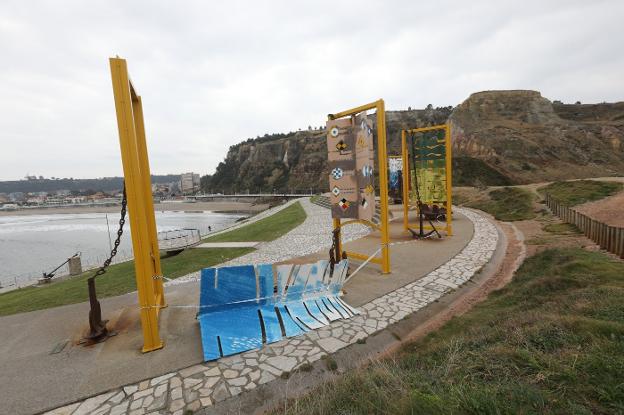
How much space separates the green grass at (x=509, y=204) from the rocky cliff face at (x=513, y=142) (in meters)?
22.1

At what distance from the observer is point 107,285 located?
411 inches

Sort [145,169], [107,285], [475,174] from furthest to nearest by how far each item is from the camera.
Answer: [475,174]
[107,285]
[145,169]

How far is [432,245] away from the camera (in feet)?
37.2

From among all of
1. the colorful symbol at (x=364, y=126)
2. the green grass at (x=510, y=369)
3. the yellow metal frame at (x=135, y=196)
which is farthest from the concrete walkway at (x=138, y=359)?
the colorful symbol at (x=364, y=126)

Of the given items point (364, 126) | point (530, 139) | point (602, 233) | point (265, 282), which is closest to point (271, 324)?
point (265, 282)

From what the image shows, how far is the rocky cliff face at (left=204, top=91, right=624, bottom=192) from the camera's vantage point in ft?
155

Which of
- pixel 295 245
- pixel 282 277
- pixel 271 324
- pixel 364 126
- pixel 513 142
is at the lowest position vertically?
pixel 295 245

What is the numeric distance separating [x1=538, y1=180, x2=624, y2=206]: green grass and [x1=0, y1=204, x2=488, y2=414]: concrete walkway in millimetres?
18609

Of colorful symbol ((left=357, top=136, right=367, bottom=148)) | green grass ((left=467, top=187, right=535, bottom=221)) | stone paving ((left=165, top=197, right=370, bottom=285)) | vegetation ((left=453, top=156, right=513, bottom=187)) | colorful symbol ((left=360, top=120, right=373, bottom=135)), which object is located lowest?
stone paving ((left=165, top=197, right=370, bottom=285))

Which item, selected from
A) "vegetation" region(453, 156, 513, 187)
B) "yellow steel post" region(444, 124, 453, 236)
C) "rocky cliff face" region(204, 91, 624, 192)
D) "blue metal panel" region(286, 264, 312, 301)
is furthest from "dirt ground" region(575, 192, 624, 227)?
"rocky cliff face" region(204, 91, 624, 192)

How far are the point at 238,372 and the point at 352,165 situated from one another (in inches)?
214

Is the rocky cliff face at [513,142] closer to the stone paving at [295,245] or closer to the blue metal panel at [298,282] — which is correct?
the stone paving at [295,245]

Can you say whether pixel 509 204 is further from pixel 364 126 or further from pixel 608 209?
pixel 364 126

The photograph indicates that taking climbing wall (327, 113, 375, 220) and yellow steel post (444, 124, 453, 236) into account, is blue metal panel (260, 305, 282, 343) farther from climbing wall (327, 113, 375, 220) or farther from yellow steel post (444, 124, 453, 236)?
yellow steel post (444, 124, 453, 236)
